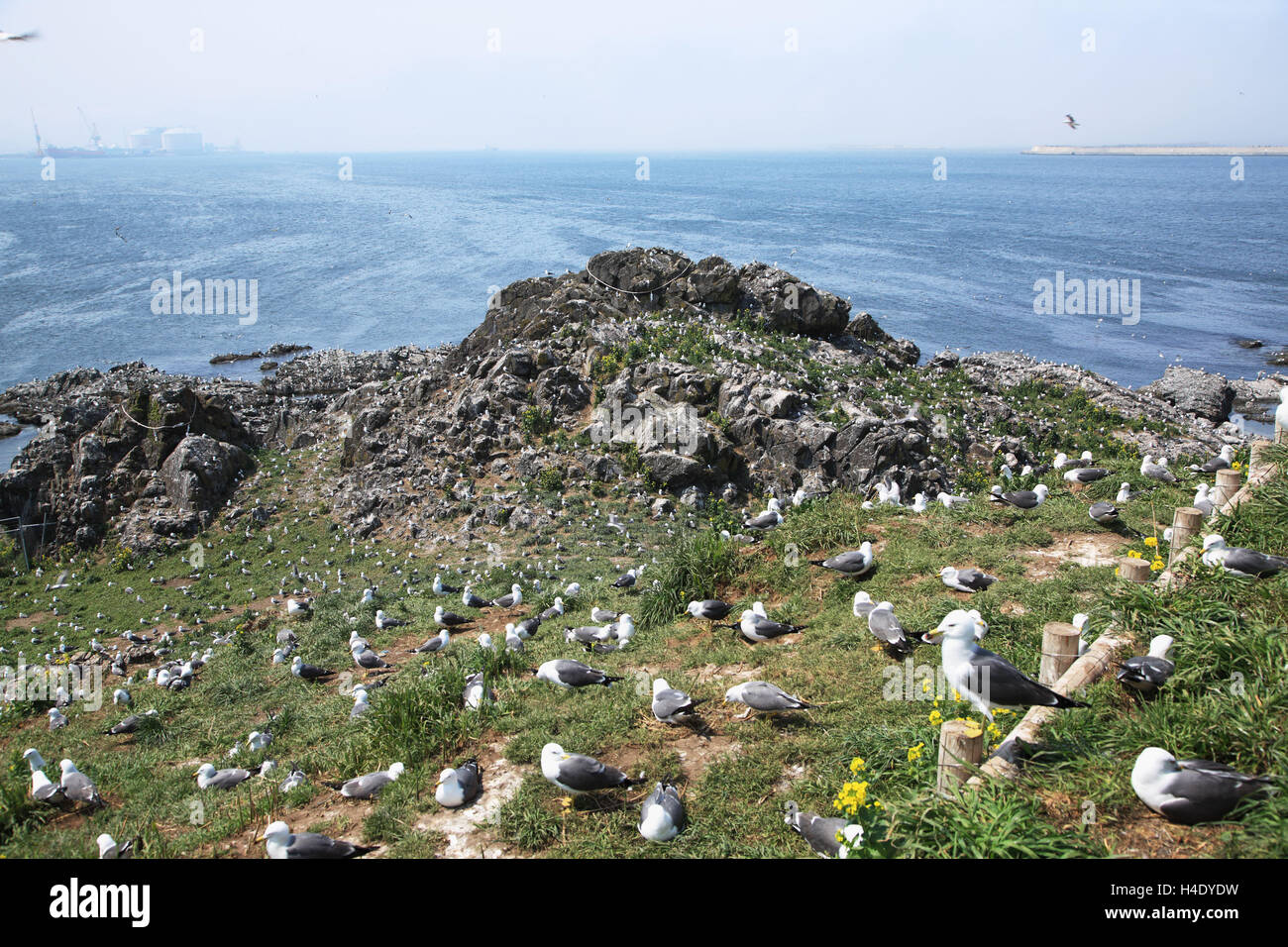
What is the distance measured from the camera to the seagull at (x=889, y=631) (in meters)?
9.48

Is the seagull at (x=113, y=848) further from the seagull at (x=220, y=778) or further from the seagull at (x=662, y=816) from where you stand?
the seagull at (x=662, y=816)

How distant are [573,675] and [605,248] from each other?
68098mm

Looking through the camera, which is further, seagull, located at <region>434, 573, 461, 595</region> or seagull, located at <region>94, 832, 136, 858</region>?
seagull, located at <region>434, 573, 461, 595</region>

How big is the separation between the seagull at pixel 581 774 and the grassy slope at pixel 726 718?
22 cm

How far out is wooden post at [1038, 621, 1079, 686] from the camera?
7434mm

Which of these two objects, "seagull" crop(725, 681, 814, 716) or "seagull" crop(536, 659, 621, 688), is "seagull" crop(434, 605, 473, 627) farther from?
"seagull" crop(725, 681, 814, 716)

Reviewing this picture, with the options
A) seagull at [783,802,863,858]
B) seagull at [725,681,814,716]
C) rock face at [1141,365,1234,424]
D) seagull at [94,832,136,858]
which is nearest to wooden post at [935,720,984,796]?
seagull at [783,802,863,858]

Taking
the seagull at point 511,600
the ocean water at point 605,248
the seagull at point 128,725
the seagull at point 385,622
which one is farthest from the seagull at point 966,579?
the ocean water at point 605,248

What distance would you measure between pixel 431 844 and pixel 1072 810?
549 centimetres

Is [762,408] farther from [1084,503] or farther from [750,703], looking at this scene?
[750,703]

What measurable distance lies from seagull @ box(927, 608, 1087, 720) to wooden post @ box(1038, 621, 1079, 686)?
0.48 metres

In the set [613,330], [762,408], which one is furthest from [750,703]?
[613,330]
